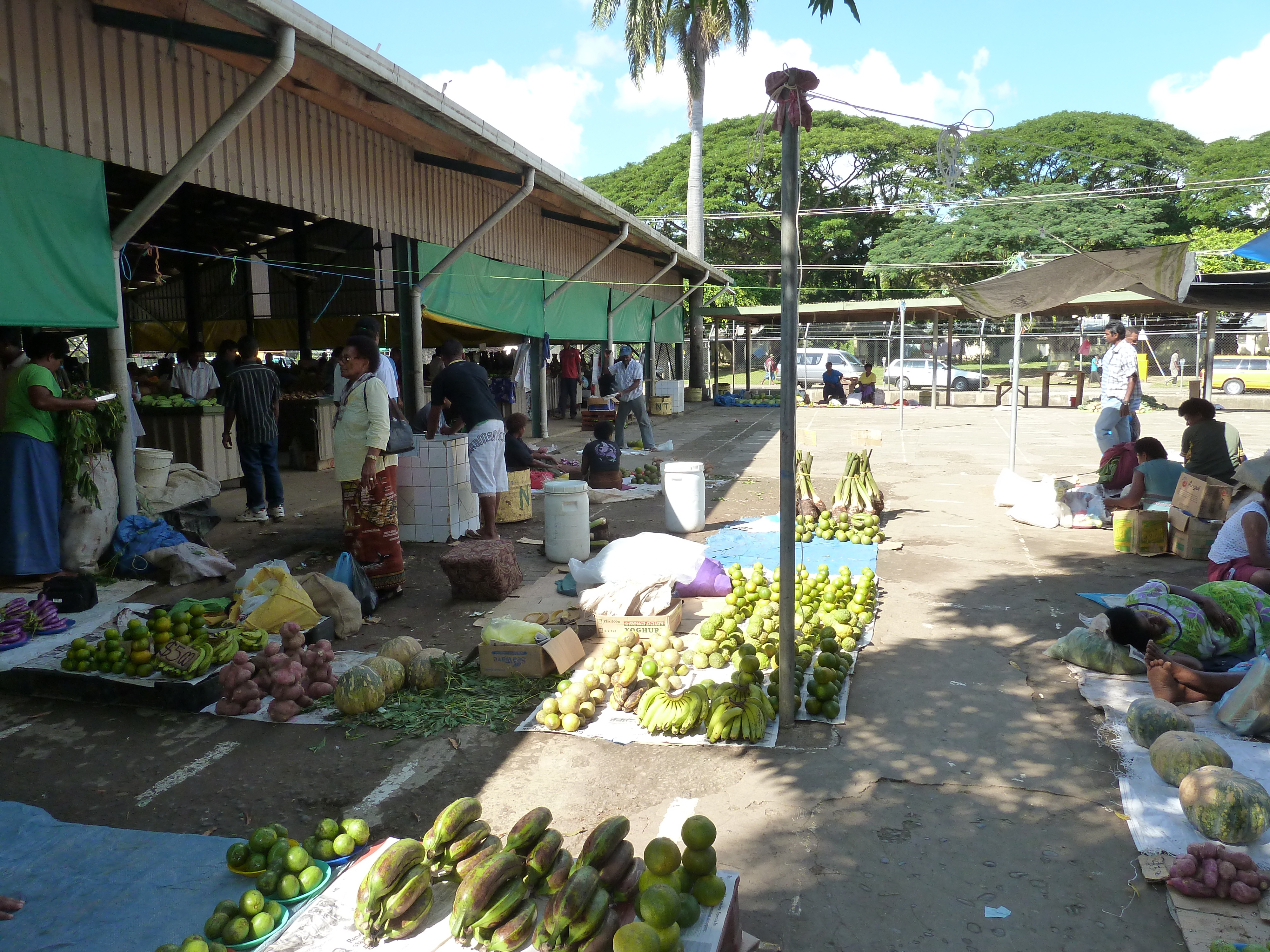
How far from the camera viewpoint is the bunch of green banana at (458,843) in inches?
109

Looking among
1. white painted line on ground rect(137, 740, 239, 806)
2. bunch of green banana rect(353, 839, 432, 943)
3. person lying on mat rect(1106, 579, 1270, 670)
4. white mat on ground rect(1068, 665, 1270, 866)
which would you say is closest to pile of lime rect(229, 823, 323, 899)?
bunch of green banana rect(353, 839, 432, 943)

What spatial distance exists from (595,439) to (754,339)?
78.5 ft

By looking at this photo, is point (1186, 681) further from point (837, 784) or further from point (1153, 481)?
point (1153, 481)

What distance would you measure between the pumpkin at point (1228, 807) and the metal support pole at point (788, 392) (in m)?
1.75

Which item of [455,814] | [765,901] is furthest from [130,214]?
[765,901]

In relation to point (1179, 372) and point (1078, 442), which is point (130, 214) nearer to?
point (1078, 442)

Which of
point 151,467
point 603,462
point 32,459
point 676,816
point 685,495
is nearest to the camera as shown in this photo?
point 676,816

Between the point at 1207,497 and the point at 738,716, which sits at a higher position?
the point at 1207,497

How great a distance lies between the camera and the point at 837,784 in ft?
12.7

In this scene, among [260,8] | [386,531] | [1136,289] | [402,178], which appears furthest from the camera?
[402,178]

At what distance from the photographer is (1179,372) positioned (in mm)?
32656

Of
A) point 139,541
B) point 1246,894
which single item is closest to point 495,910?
point 1246,894

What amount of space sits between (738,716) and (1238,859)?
6.64ft

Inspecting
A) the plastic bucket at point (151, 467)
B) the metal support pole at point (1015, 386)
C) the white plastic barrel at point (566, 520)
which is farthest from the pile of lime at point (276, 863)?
the metal support pole at point (1015, 386)
